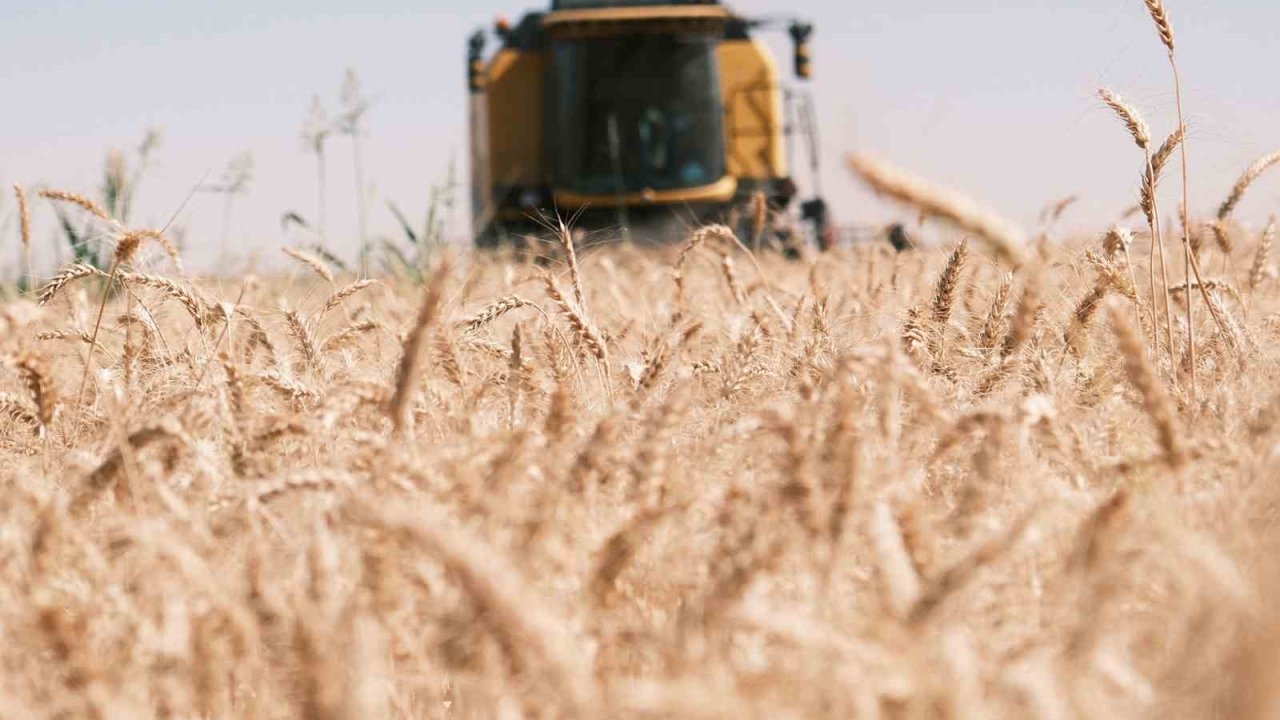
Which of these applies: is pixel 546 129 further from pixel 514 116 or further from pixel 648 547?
pixel 648 547

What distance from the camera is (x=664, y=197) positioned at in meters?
10.3

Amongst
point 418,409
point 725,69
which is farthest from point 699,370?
point 725,69

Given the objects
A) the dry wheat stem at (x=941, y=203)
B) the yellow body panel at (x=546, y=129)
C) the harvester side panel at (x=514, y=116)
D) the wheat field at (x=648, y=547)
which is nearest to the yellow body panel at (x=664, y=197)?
the yellow body panel at (x=546, y=129)

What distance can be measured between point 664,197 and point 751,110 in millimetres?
1750

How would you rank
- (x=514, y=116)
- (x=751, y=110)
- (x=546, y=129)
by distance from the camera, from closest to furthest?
(x=546, y=129)
(x=514, y=116)
(x=751, y=110)

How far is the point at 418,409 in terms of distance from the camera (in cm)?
185

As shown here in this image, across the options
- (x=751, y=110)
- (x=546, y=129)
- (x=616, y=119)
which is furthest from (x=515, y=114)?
(x=751, y=110)

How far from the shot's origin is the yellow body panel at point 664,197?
33.4ft

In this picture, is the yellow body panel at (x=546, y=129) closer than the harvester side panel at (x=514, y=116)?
Yes

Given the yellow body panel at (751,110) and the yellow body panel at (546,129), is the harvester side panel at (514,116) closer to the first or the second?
the yellow body panel at (546,129)

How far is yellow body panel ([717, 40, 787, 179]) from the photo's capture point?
11.5 meters

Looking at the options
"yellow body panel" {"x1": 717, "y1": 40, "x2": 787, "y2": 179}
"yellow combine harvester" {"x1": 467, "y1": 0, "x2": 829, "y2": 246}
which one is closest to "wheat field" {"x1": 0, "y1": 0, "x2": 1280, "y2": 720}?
"yellow combine harvester" {"x1": 467, "y1": 0, "x2": 829, "y2": 246}

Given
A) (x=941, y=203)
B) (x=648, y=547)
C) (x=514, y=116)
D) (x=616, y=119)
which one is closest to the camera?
(x=941, y=203)

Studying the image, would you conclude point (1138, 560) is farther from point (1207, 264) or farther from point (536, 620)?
point (1207, 264)
